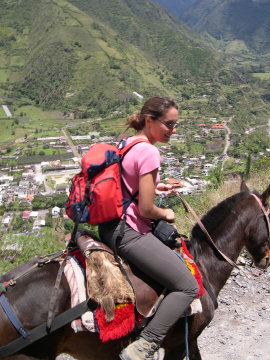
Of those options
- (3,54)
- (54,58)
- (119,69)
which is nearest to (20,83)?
(54,58)

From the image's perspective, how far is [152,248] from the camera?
2467 mm

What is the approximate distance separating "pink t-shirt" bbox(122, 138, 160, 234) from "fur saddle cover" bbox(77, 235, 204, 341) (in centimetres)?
31

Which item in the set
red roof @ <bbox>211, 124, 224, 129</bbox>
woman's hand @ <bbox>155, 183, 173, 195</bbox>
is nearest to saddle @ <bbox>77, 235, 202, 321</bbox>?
woman's hand @ <bbox>155, 183, 173, 195</bbox>

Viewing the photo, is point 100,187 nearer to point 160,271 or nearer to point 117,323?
point 160,271

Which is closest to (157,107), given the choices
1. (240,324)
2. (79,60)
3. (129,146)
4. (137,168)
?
(129,146)

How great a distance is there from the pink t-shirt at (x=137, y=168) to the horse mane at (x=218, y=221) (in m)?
0.79

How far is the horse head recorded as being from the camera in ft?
10.1

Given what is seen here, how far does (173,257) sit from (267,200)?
3.71ft

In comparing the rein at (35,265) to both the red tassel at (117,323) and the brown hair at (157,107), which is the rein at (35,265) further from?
the brown hair at (157,107)

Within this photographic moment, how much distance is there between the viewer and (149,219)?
2.62 m

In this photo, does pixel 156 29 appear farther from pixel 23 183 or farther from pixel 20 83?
pixel 23 183

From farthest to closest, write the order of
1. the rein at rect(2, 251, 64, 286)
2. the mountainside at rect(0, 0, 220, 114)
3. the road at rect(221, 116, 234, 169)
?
the mountainside at rect(0, 0, 220, 114) → the road at rect(221, 116, 234, 169) → the rein at rect(2, 251, 64, 286)

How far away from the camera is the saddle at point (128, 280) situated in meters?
2.46

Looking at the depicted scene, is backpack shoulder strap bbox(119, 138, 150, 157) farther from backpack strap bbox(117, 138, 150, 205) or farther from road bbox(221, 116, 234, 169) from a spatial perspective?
road bbox(221, 116, 234, 169)
